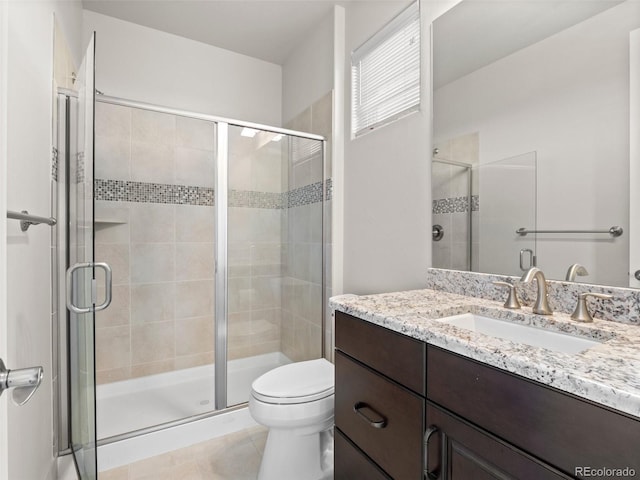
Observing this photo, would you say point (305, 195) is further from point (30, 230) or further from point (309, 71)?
point (30, 230)

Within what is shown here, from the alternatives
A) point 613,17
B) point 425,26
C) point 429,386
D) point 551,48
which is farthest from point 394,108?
point 429,386

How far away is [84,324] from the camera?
129 centimetres

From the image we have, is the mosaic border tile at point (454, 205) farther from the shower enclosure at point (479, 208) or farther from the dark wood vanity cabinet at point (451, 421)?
the dark wood vanity cabinet at point (451, 421)

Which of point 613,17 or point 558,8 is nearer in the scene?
point 613,17

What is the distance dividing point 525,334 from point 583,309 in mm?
171

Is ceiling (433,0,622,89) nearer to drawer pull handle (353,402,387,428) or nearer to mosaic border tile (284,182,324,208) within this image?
mosaic border tile (284,182,324,208)

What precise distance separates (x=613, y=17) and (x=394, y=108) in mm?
913

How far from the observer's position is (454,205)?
144 cm

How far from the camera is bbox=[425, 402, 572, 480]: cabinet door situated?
0.61 m

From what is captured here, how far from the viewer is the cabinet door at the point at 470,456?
611mm

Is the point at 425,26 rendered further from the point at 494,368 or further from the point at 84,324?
the point at 84,324

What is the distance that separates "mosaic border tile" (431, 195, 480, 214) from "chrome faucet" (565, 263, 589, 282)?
0.42 m

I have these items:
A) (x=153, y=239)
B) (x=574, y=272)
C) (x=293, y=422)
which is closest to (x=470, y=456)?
(x=574, y=272)

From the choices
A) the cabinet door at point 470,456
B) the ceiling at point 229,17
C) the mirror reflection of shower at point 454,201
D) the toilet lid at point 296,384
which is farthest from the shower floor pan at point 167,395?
the ceiling at point 229,17
